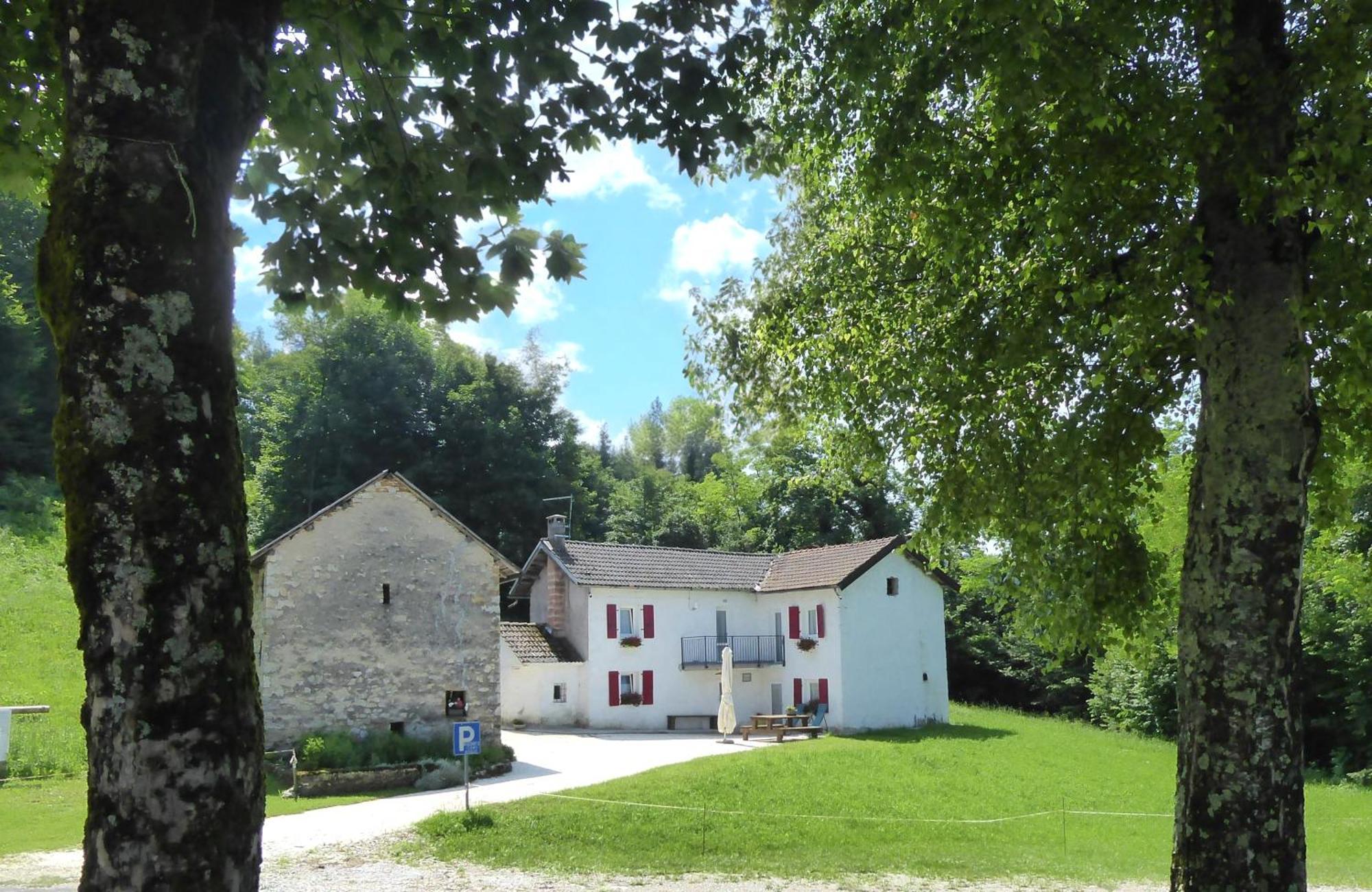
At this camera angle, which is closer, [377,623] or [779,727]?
[377,623]

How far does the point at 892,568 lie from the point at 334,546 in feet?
Answer: 62.9

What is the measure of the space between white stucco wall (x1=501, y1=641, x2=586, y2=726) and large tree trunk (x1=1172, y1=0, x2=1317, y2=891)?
29.1 metres

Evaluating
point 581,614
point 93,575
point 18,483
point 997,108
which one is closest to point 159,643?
point 93,575

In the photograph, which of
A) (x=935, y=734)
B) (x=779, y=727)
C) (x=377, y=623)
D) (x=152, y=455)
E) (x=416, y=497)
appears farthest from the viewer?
(x=935, y=734)

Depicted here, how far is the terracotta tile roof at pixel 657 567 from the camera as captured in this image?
113 ft

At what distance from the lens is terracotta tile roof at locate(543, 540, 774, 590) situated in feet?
113

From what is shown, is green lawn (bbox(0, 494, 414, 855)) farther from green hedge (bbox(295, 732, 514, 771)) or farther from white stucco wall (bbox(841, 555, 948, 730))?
white stucco wall (bbox(841, 555, 948, 730))

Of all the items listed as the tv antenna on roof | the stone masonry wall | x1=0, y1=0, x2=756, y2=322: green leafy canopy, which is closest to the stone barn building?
the stone masonry wall

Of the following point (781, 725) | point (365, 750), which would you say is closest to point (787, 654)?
point (781, 725)

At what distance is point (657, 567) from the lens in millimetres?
36250

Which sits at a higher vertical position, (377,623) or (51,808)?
(377,623)

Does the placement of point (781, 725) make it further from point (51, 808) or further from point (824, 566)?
point (51, 808)

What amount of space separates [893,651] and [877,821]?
57.3 ft

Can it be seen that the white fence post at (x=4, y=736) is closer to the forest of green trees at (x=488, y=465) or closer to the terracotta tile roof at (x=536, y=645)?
the terracotta tile roof at (x=536, y=645)
